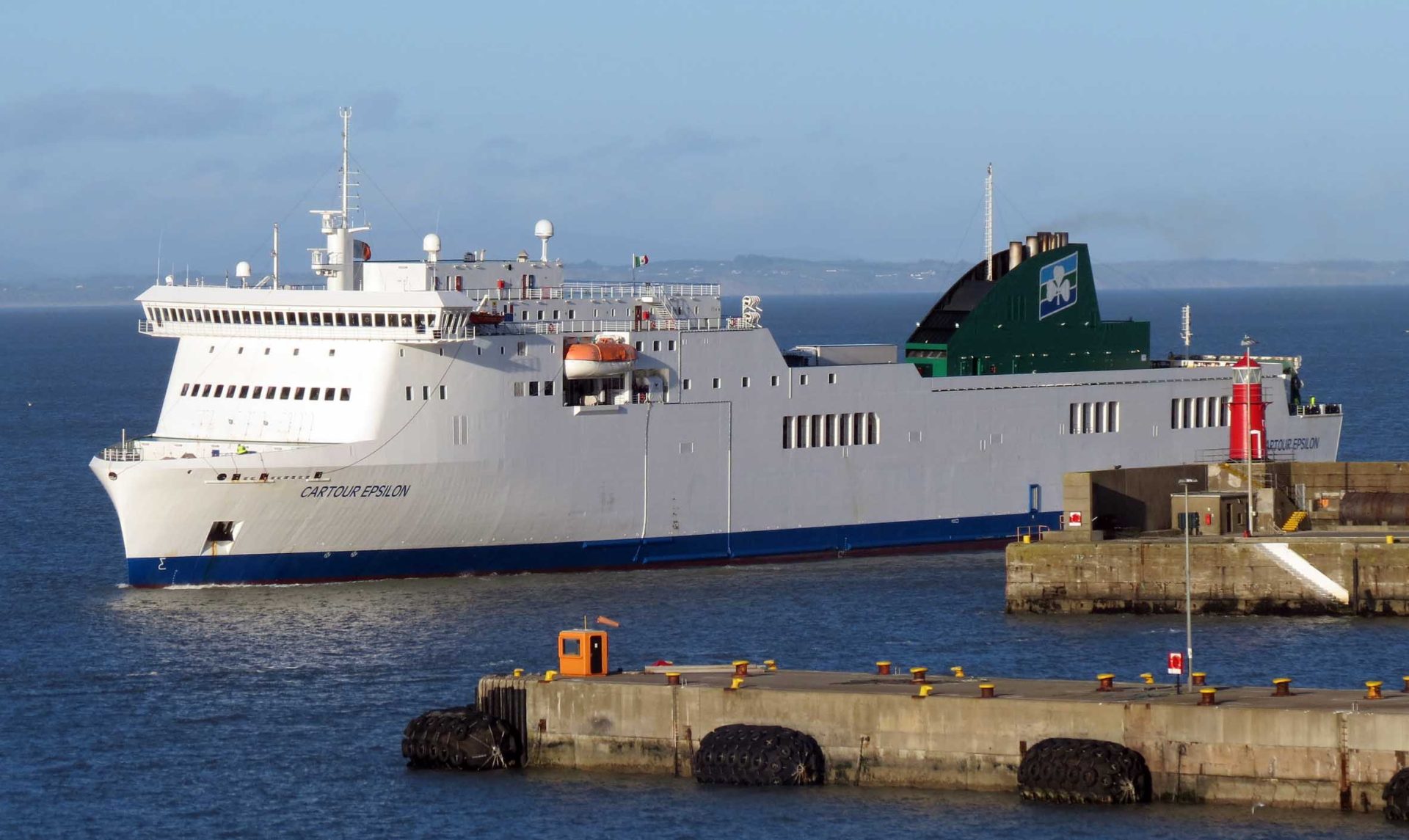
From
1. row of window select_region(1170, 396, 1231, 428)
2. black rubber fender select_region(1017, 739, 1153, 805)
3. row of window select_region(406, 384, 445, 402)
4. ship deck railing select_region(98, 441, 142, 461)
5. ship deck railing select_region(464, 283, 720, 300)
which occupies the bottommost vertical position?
black rubber fender select_region(1017, 739, 1153, 805)

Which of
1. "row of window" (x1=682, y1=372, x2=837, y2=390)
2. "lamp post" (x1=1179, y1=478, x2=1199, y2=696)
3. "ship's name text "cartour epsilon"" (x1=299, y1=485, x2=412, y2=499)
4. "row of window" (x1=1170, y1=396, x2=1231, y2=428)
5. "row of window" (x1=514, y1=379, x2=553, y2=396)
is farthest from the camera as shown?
"row of window" (x1=1170, y1=396, x2=1231, y2=428)

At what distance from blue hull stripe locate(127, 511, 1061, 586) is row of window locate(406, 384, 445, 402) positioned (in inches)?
117

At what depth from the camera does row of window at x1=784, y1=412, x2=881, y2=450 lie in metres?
49.9

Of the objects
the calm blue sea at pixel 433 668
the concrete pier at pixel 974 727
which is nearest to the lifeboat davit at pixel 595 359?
the calm blue sea at pixel 433 668

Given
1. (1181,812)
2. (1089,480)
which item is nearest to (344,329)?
(1089,480)

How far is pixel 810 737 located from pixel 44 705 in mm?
12591

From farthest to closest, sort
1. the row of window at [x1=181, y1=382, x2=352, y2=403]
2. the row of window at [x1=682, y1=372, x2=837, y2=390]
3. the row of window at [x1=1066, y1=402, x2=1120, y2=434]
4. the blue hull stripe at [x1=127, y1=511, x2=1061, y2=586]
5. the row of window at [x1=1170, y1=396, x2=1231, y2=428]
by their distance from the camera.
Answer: the row of window at [x1=1170, y1=396, x2=1231, y2=428] → the row of window at [x1=1066, y1=402, x2=1120, y2=434] → the row of window at [x1=682, y1=372, x2=837, y2=390] → the row of window at [x1=181, y1=382, x2=352, y2=403] → the blue hull stripe at [x1=127, y1=511, x2=1061, y2=586]

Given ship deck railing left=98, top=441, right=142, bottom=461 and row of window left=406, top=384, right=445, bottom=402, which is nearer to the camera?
ship deck railing left=98, top=441, right=142, bottom=461

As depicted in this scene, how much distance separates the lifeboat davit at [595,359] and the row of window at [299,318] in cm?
338

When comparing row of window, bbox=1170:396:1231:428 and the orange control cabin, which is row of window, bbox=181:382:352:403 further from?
row of window, bbox=1170:396:1231:428

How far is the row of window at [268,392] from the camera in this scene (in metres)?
44.6

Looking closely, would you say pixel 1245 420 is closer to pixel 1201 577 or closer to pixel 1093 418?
pixel 1093 418

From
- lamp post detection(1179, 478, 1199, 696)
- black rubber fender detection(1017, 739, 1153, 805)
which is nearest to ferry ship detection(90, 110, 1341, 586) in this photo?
lamp post detection(1179, 478, 1199, 696)

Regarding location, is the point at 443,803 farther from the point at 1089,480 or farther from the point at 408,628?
the point at 1089,480
